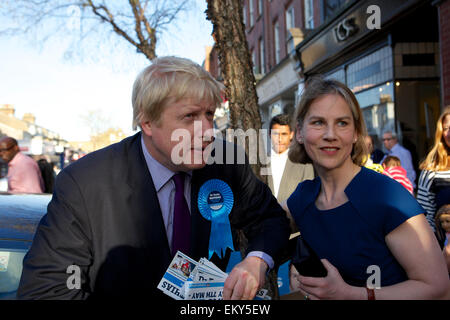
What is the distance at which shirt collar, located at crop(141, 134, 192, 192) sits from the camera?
1800 millimetres

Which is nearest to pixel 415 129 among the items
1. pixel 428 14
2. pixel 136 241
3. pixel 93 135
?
pixel 428 14

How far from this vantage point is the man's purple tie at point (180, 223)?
67.3 inches

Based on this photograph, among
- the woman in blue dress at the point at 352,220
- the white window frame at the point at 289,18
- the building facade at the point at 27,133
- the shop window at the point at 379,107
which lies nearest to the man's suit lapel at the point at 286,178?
the woman in blue dress at the point at 352,220

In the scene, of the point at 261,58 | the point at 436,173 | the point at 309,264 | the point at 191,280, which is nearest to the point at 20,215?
the point at 191,280

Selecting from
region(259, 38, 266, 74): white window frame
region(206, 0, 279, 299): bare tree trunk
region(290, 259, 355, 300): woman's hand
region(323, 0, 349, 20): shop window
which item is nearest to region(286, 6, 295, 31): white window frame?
region(259, 38, 266, 74): white window frame

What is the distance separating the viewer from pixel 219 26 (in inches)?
120

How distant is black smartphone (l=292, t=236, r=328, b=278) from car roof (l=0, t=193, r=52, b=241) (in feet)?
4.87

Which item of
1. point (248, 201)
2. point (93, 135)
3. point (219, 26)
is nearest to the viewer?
point (248, 201)

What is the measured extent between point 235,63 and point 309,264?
1963 millimetres

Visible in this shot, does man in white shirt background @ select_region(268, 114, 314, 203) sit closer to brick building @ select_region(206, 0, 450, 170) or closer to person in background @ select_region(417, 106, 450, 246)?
person in background @ select_region(417, 106, 450, 246)

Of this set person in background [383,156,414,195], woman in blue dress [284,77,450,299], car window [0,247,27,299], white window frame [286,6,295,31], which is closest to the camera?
woman in blue dress [284,77,450,299]

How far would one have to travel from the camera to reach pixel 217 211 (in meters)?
1.81
